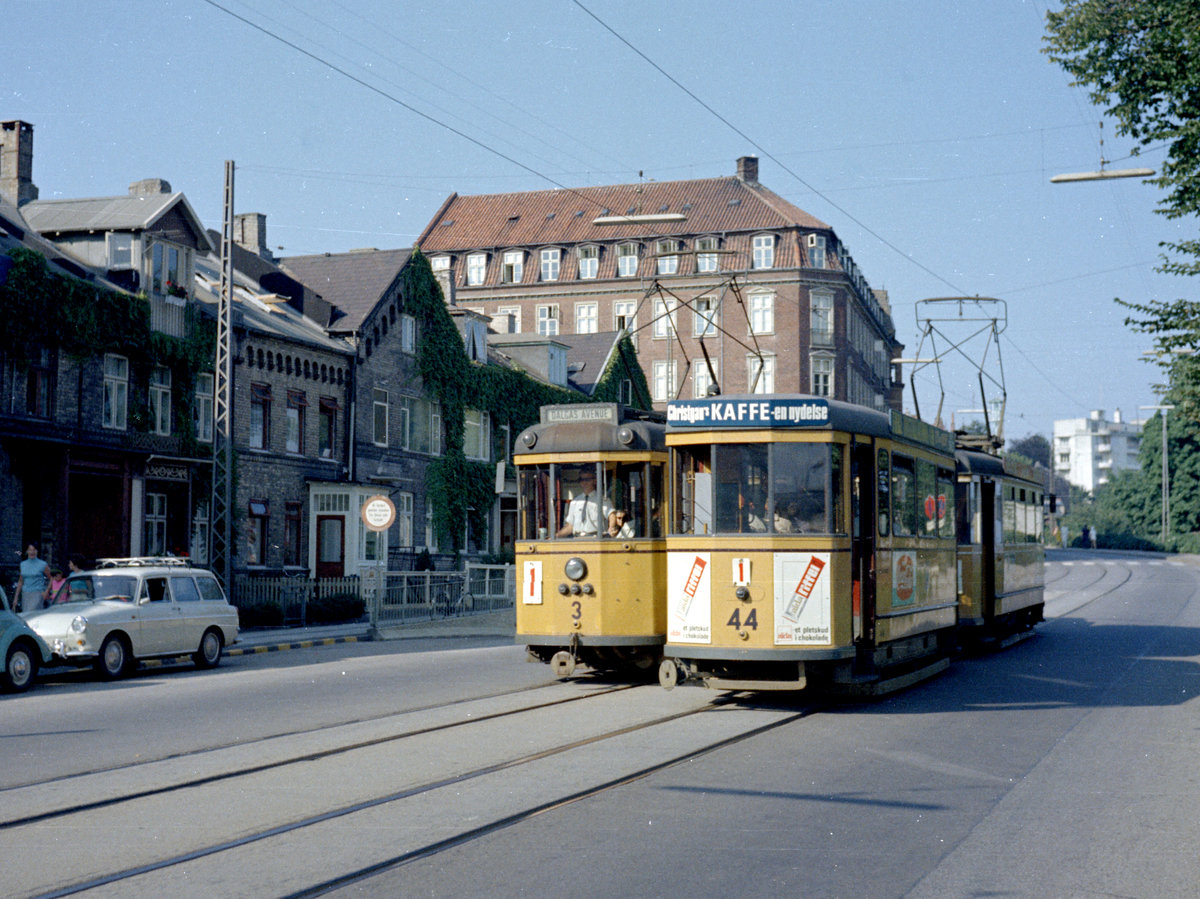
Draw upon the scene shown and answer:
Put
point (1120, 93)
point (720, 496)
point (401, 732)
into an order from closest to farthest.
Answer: point (401, 732) → point (720, 496) → point (1120, 93)

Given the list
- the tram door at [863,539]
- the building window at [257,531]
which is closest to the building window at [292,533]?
the building window at [257,531]

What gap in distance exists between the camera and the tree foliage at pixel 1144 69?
891 inches

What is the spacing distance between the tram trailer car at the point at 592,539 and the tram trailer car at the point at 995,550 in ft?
20.6

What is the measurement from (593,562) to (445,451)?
104 ft

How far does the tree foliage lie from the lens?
22.6 metres

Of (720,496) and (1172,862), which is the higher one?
(720,496)

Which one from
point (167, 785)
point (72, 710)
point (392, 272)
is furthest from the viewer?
point (392, 272)

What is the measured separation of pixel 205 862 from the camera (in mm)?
7246

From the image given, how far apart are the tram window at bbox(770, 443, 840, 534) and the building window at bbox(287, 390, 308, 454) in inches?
1050

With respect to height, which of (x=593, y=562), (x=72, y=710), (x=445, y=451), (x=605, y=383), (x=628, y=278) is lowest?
(x=72, y=710)

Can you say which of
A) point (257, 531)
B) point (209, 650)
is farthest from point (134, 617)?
point (257, 531)

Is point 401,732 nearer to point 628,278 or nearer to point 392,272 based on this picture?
Answer: point 392,272

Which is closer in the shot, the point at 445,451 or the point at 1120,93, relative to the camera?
the point at 1120,93

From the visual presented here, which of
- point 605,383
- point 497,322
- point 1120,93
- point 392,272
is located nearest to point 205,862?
point 1120,93
